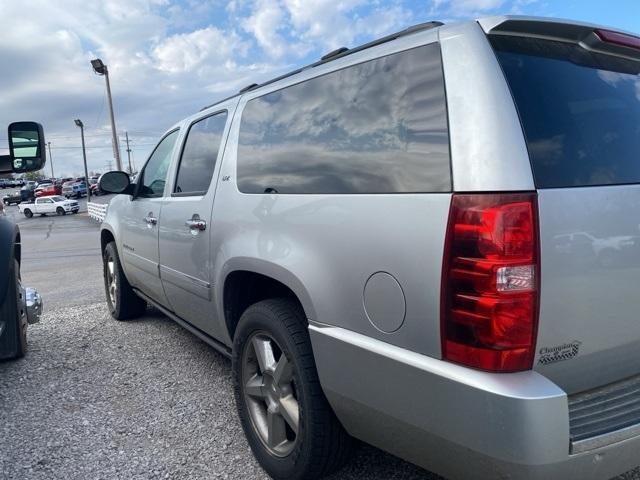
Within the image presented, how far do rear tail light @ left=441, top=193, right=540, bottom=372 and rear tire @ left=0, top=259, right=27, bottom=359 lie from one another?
3411mm

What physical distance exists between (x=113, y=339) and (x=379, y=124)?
3890 mm

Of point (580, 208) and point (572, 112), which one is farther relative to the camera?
point (572, 112)

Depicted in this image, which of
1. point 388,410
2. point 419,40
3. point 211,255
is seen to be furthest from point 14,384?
point 419,40

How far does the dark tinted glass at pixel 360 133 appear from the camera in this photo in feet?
5.96

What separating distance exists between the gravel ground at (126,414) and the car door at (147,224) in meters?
0.58

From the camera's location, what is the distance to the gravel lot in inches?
109

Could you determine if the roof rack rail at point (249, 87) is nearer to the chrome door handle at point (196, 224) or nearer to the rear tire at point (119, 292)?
the chrome door handle at point (196, 224)

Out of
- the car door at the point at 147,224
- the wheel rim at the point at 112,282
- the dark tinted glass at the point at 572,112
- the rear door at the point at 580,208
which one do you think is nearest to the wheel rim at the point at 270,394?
the rear door at the point at 580,208

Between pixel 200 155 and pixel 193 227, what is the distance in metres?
0.57

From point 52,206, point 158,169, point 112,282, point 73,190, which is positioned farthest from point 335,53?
point 73,190

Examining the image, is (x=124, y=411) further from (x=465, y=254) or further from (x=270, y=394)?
(x=465, y=254)

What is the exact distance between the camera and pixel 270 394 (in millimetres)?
2609

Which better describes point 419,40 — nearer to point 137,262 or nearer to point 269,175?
point 269,175

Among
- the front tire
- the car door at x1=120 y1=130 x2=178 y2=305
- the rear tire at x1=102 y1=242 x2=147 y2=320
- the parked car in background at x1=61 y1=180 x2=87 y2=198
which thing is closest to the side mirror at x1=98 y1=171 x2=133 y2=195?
the car door at x1=120 y1=130 x2=178 y2=305
